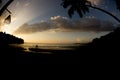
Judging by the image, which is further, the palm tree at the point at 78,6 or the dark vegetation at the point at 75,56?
the palm tree at the point at 78,6

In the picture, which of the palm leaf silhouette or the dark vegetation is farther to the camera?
the palm leaf silhouette

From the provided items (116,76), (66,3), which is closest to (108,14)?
(66,3)

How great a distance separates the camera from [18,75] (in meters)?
8.17

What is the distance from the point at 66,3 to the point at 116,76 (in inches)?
906

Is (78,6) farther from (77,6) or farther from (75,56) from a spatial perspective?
(75,56)

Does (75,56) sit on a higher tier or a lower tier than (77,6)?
lower

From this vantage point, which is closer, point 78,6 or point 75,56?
point 75,56

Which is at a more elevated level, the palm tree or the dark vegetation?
the palm tree

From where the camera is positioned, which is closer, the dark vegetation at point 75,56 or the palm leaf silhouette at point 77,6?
the dark vegetation at point 75,56

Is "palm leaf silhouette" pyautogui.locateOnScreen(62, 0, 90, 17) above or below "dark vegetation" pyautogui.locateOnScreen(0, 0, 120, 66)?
above

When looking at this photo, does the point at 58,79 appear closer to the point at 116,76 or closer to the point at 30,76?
the point at 30,76

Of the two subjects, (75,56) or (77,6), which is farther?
(77,6)

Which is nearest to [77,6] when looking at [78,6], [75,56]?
[78,6]

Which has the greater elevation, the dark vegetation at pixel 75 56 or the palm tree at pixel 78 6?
the palm tree at pixel 78 6
